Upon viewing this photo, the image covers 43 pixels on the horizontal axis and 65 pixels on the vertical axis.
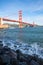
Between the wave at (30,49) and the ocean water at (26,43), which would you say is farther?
the ocean water at (26,43)

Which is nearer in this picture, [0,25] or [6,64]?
[6,64]

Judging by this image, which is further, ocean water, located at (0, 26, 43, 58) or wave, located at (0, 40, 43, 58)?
ocean water, located at (0, 26, 43, 58)

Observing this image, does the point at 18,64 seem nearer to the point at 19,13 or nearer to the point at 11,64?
the point at 11,64

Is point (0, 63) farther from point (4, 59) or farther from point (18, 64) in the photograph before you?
point (18, 64)

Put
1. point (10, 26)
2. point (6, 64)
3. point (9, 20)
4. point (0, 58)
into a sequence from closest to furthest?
point (6, 64), point (0, 58), point (9, 20), point (10, 26)

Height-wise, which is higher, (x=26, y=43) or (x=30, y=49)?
(x=30, y=49)

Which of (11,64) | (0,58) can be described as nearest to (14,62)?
(11,64)

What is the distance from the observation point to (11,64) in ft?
10.7

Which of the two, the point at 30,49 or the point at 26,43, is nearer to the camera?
the point at 30,49

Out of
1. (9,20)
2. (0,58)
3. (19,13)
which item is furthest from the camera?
(19,13)

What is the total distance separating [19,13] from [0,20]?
19358mm

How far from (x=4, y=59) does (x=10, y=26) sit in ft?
157

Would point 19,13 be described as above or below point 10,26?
above

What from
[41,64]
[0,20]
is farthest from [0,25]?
[41,64]
